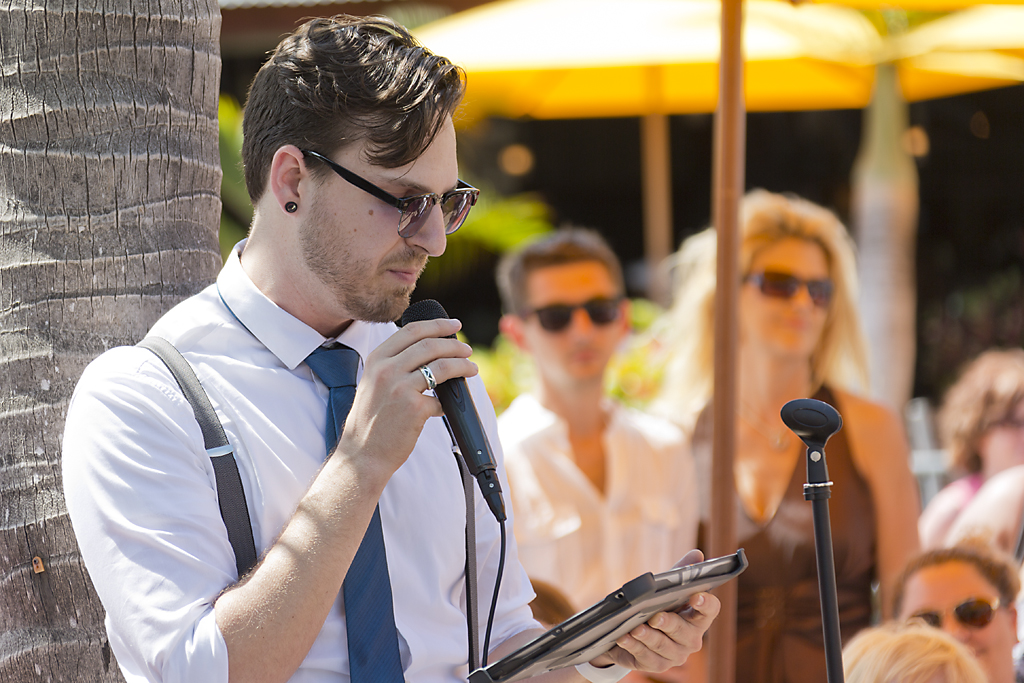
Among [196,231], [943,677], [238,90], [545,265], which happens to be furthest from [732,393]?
[238,90]

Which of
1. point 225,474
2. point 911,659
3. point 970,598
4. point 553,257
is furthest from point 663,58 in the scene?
point 225,474

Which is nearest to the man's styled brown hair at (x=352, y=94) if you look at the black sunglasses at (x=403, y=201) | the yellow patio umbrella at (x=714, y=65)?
the black sunglasses at (x=403, y=201)

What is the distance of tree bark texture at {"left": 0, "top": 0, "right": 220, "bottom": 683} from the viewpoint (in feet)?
6.75

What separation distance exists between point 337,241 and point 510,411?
7.85 ft

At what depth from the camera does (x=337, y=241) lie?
5.96 ft

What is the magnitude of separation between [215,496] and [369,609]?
32cm

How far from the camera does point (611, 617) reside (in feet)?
4.73

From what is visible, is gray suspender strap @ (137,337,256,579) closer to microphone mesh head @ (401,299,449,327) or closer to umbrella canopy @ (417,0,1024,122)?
microphone mesh head @ (401,299,449,327)

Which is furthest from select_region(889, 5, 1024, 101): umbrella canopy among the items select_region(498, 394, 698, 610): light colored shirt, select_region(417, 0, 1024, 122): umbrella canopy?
select_region(498, 394, 698, 610): light colored shirt

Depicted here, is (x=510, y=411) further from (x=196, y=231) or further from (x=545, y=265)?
(x=196, y=231)

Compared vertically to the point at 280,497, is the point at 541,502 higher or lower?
lower

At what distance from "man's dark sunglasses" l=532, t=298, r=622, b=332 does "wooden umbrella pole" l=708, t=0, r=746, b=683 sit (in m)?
1.02

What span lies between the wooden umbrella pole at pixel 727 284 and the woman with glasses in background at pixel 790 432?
23 centimetres

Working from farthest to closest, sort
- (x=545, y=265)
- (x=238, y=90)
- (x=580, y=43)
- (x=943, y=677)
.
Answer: (x=238, y=90)
(x=580, y=43)
(x=545, y=265)
(x=943, y=677)
